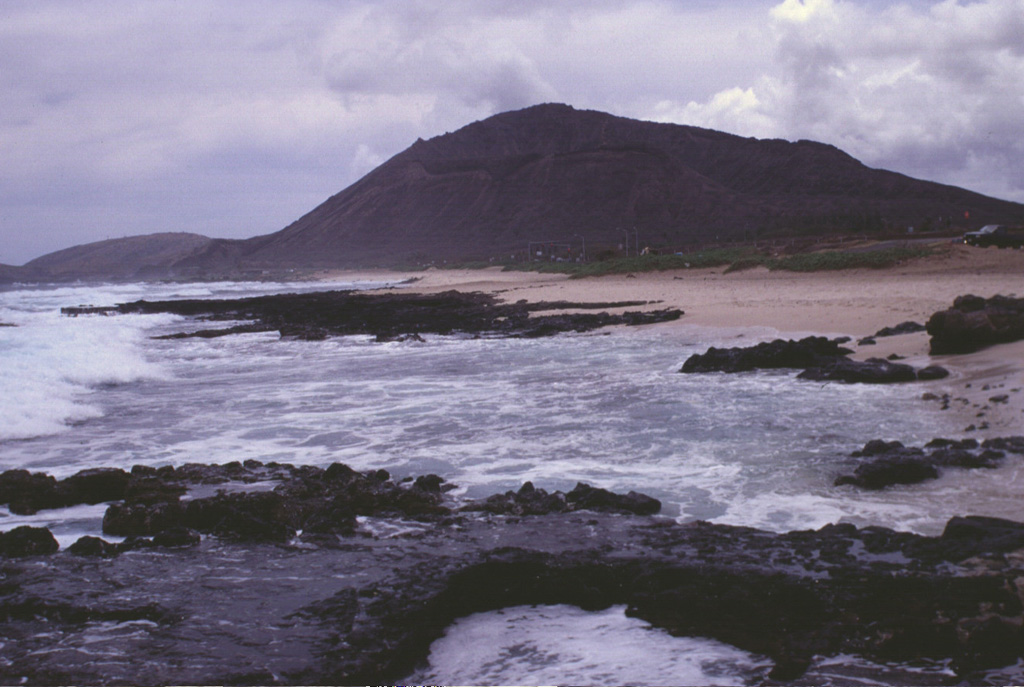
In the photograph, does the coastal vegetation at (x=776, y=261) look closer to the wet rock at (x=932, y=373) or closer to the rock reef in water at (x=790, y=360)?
the rock reef in water at (x=790, y=360)

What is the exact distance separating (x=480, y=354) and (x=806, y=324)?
7519mm

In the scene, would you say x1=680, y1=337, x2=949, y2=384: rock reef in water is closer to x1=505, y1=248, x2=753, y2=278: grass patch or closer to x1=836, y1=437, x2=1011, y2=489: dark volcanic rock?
x1=836, y1=437, x2=1011, y2=489: dark volcanic rock

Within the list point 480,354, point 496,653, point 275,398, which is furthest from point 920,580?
point 480,354

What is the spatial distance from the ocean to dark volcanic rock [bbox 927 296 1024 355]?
1803 mm

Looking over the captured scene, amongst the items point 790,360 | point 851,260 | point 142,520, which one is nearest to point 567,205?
point 851,260

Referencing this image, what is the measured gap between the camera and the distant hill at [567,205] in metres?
140

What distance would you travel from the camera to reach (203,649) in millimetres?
4320

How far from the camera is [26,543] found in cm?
595

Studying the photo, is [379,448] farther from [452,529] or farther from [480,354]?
[480,354]

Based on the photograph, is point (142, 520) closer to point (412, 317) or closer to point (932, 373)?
point (932, 373)

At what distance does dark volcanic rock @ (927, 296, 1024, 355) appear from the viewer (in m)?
11.9

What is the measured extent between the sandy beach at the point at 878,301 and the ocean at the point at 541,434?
0.56 metres

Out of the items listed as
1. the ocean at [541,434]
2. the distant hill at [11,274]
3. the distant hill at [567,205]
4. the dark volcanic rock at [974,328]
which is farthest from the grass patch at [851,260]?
the distant hill at [11,274]

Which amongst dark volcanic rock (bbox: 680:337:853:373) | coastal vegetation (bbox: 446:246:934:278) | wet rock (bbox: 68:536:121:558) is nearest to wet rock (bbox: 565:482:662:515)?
wet rock (bbox: 68:536:121:558)
